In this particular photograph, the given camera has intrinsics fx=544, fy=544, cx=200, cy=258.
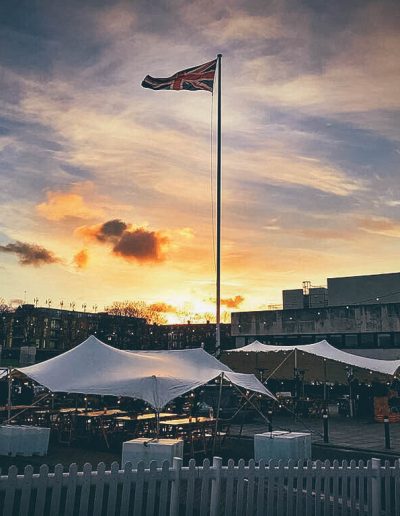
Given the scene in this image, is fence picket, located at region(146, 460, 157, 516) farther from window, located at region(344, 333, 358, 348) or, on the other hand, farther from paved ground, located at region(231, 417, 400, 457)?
window, located at region(344, 333, 358, 348)

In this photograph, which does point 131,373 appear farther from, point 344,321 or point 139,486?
point 344,321

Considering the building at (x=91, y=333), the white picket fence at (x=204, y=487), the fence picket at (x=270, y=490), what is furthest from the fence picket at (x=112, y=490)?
the building at (x=91, y=333)

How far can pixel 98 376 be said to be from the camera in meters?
14.8

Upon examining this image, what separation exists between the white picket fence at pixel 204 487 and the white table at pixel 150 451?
4684 mm

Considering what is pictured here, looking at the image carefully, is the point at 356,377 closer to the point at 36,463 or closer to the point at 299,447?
the point at 299,447

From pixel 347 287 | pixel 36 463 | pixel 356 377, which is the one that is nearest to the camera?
pixel 36 463

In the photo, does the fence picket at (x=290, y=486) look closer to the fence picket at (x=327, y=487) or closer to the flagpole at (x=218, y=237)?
the fence picket at (x=327, y=487)

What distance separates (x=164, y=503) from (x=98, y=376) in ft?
25.7

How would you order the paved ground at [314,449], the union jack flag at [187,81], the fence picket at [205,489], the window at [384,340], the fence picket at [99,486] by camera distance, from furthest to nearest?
1. the window at [384,340]
2. the union jack flag at [187,81]
3. the paved ground at [314,449]
4. the fence picket at [205,489]
5. the fence picket at [99,486]

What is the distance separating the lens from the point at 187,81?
26719 millimetres

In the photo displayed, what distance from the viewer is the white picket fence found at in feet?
22.2

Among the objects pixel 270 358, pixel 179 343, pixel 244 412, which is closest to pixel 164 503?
pixel 244 412

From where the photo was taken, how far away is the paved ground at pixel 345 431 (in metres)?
18.5

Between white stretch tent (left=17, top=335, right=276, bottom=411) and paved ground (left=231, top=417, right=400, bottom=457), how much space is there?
4300 mm
